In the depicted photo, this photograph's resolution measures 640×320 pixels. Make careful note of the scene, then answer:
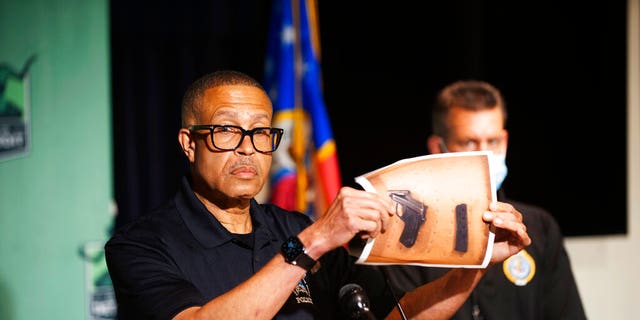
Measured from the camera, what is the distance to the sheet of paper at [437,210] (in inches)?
54.7

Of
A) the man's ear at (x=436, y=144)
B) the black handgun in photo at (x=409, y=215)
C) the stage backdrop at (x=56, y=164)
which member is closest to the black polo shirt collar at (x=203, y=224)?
the black handgun in photo at (x=409, y=215)

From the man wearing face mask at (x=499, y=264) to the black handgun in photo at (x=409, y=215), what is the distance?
0.57m

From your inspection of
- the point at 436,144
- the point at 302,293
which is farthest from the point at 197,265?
the point at 436,144

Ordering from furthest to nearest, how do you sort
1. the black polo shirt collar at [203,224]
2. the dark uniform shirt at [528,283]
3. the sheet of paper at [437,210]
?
the dark uniform shirt at [528,283], the black polo shirt collar at [203,224], the sheet of paper at [437,210]

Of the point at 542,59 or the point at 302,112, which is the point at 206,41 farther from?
the point at 542,59

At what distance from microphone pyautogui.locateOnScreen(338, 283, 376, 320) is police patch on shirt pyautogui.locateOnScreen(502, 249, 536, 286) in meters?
0.84

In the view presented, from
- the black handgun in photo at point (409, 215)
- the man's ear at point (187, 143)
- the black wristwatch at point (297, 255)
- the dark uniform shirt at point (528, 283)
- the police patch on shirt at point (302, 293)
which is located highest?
the man's ear at point (187, 143)

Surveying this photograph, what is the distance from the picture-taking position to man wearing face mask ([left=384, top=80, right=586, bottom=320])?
198cm

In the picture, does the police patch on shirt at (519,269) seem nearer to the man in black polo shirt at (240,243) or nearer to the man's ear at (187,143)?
the man in black polo shirt at (240,243)

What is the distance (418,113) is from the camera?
3938mm

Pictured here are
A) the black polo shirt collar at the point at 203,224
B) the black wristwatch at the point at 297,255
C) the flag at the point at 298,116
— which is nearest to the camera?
the black wristwatch at the point at 297,255

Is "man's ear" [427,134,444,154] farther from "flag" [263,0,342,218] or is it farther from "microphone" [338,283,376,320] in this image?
"flag" [263,0,342,218]

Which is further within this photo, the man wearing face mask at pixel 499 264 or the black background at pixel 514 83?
the black background at pixel 514 83

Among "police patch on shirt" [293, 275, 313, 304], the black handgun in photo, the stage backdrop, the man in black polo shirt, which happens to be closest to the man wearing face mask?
the man in black polo shirt
